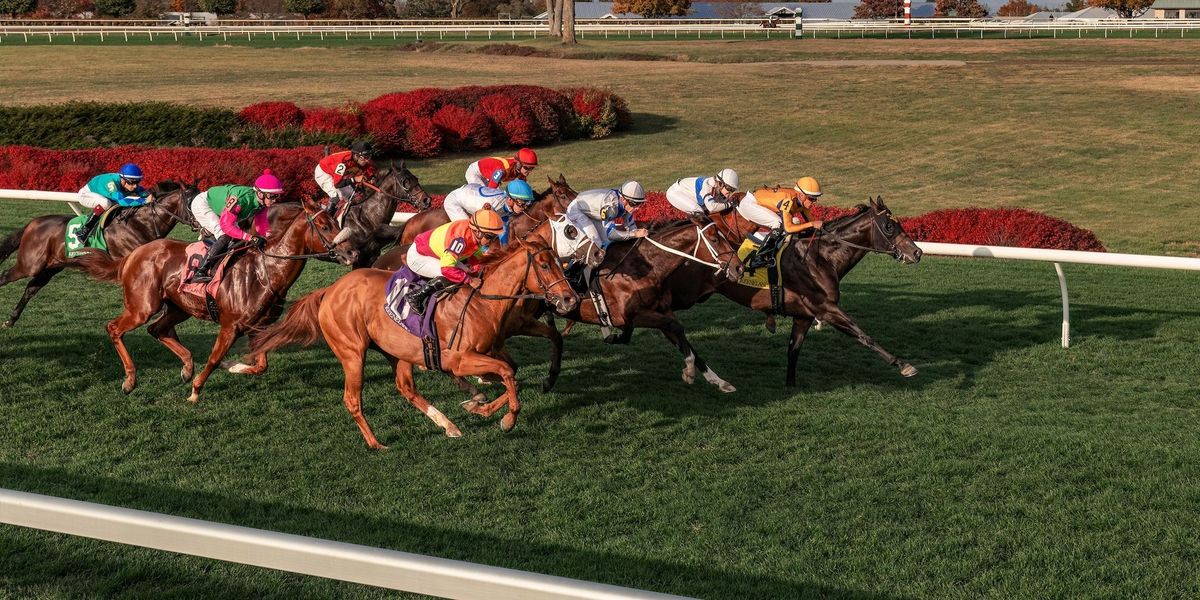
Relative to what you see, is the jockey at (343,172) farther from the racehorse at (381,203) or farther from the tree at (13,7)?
the tree at (13,7)

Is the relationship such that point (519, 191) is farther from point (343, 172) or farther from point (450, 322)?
point (343, 172)

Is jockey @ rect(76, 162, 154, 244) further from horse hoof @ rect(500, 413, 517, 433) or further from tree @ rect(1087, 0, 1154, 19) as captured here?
tree @ rect(1087, 0, 1154, 19)

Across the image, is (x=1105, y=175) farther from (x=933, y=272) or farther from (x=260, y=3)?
(x=260, y=3)

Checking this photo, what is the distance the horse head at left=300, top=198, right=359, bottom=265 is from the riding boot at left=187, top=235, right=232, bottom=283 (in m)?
0.57

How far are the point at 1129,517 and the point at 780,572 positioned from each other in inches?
69.8

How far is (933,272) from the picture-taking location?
11.9 meters

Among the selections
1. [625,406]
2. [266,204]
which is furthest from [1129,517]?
[266,204]

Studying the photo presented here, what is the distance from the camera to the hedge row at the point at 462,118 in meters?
20.6

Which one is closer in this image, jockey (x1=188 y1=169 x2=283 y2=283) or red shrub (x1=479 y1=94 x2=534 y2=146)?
jockey (x1=188 y1=169 x2=283 y2=283)

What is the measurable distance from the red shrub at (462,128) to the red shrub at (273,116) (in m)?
2.53

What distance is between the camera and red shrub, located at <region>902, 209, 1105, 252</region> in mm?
12469

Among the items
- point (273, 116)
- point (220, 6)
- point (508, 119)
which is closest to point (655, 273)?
point (273, 116)

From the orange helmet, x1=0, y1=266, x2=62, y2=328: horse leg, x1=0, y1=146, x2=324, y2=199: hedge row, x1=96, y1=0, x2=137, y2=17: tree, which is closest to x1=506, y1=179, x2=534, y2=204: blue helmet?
the orange helmet

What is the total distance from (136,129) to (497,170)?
46.2 ft
